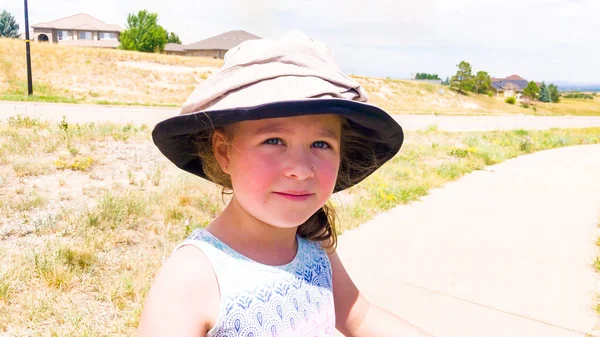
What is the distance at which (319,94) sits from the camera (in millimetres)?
1202

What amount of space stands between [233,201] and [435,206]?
12.0 ft

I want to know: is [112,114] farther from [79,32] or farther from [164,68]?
[79,32]

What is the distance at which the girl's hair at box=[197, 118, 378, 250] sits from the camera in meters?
1.46

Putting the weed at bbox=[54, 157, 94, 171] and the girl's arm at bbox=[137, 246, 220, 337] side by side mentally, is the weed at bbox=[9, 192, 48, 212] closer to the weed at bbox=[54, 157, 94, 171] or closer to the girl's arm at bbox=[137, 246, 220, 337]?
the weed at bbox=[54, 157, 94, 171]

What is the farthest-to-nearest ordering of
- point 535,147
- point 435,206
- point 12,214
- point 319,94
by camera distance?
1. point 535,147
2. point 435,206
3. point 12,214
4. point 319,94

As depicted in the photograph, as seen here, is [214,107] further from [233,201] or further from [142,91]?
[142,91]

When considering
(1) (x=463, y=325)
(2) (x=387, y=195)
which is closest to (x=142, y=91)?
(2) (x=387, y=195)

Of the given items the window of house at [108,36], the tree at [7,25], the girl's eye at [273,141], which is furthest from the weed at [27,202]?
the tree at [7,25]

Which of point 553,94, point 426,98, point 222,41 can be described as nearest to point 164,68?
point 426,98

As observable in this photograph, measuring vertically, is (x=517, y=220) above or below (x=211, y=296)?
below

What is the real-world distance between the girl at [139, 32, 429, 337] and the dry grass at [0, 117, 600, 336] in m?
1.23

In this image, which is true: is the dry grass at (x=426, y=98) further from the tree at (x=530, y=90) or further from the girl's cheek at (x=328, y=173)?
the girl's cheek at (x=328, y=173)

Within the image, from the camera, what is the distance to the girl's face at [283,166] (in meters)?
1.25

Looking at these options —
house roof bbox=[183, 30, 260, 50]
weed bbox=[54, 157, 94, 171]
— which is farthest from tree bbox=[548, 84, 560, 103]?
weed bbox=[54, 157, 94, 171]
